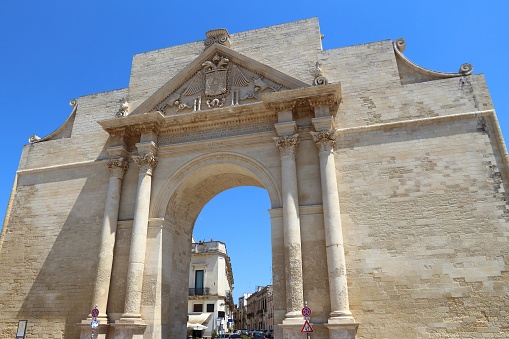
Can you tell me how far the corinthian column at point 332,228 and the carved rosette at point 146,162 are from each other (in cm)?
516

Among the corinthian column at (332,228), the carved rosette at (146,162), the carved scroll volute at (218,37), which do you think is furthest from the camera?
the carved scroll volute at (218,37)

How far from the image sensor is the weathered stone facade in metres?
9.30

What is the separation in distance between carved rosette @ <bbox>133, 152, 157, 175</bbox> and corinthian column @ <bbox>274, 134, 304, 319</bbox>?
160 inches

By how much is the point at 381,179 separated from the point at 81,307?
957 centimetres

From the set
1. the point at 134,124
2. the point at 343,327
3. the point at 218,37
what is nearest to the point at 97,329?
the point at 134,124

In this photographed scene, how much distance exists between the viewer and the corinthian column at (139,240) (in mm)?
10539

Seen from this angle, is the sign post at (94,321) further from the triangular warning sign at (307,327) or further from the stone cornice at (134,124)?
the stone cornice at (134,124)

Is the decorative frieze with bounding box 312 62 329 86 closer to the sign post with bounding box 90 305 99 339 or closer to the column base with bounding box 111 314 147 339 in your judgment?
the column base with bounding box 111 314 147 339

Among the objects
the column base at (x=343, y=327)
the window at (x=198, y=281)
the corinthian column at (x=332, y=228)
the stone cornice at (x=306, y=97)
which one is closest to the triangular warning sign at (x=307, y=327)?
→ the column base at (x=343, y=327)

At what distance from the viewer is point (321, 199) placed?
34.4 ft

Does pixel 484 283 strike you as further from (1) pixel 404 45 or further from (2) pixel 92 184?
(2) pixel 92 184

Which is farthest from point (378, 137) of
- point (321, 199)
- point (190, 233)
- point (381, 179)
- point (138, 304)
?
point (138, 304)

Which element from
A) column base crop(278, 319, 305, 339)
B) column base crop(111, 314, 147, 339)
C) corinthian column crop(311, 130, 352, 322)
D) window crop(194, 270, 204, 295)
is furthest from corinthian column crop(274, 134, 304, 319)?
window crop(194, 270, 204, 295)

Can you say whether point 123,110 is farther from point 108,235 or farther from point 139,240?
point 139,240
